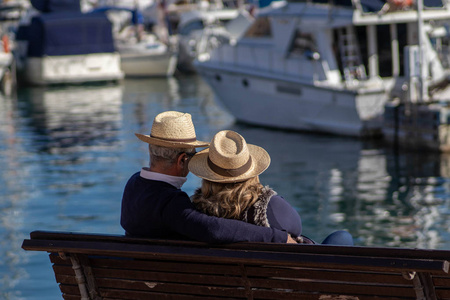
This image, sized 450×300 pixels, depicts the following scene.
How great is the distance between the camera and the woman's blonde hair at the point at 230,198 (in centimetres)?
394

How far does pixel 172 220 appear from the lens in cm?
399

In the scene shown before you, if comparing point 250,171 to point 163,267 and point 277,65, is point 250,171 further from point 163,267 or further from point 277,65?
point 277,65

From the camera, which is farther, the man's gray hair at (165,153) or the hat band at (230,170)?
the man's gray hair at (165,153)

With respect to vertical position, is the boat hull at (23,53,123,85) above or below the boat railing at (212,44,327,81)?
below

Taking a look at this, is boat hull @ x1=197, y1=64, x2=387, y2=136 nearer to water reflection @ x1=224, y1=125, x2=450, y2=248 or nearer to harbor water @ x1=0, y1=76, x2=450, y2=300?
harbor water @ x1=0, y1=76, x2=450, y2=300

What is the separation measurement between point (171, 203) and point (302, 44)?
552 inches

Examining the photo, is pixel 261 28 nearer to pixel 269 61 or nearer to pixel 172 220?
pixel 269 61

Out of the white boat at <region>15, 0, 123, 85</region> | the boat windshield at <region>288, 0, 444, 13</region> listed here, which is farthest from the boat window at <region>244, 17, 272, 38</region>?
the white boat at <region>15, 0, 123, 85</region>

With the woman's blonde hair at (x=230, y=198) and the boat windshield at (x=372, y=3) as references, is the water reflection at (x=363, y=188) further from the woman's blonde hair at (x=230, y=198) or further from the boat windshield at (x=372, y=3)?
the woman's blonde hair at (x=230, y=198)

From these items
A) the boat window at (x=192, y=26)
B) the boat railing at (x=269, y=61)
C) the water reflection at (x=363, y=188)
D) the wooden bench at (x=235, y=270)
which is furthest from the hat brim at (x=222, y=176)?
the boat window at (x=192, y=26)

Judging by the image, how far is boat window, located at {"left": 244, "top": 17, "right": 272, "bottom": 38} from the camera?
61.2ft

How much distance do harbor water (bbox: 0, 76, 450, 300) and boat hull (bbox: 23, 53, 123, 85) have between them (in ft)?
36.2

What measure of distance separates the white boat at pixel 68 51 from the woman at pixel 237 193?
30.8 meters

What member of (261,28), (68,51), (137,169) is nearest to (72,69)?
(68,51)
